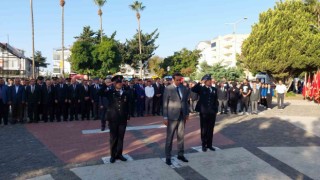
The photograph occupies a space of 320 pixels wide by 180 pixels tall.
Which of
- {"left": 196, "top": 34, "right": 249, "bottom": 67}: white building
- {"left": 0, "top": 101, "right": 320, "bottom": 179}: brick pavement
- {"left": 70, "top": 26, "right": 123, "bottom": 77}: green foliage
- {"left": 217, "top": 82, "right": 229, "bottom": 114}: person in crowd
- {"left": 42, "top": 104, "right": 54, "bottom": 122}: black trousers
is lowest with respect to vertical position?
{"left": 0, "top": 101, "right": 320, "bottom": 179}: brick pavement

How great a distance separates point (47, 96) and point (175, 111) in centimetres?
804

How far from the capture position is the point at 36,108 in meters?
13.2

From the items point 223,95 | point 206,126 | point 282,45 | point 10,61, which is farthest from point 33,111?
point 10,61

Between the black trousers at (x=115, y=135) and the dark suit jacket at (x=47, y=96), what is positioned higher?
the dark suit jacket at (x=47, y=96)

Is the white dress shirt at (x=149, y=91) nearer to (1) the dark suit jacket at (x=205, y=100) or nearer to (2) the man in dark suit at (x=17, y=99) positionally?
(2) the man in dark suit at (x=17, y=99)

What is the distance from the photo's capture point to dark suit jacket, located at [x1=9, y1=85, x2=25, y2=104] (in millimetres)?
12758

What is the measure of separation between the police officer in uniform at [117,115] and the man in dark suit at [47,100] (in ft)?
23.0

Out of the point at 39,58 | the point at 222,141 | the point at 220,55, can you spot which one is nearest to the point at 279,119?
the point at 222,141

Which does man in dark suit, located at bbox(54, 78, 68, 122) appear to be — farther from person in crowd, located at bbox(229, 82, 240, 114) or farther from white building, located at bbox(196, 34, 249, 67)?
white building, located at bbox(196, 34, 249, 67)

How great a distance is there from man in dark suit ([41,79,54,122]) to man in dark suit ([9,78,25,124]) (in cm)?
79

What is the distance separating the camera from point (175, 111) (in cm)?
699

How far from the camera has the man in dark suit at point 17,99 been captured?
12.8 meters

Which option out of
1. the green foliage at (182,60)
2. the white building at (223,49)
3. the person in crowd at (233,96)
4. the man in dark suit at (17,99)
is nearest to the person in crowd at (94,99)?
the man in dark suit at (17,99)

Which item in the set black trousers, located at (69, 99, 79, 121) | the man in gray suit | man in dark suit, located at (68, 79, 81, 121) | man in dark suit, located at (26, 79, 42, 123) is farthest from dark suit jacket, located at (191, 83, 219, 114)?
man in dark suit, located at (26, 79, 42, 123)
